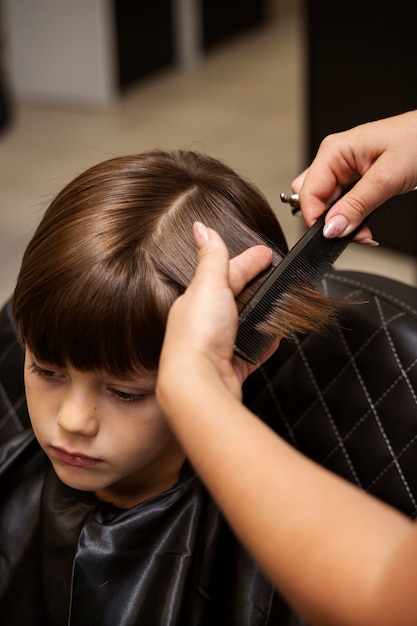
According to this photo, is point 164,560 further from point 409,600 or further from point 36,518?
point 409,600

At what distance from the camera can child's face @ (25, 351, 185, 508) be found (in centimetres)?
98

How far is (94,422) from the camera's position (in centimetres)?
97

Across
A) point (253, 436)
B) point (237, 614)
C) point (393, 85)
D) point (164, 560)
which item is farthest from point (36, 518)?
point (393, 85)

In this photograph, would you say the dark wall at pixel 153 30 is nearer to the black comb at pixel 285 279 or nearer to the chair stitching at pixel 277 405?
the chair stitching at pixel 277 405

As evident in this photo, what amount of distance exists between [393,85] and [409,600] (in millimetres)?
2434

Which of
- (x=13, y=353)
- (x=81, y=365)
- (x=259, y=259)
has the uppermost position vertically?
(x=259, y=259)

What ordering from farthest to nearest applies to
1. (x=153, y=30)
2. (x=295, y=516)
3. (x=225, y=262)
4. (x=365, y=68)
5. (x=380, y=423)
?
1. (x=153, y=30)
2. (x=365, y=68)
3. (x=380, y=423)
4. (x=225, y=262)
5. (x=295, y=516)

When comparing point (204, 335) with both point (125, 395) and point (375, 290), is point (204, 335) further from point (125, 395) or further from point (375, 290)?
point (375, 290)

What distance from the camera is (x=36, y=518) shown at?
1188mm

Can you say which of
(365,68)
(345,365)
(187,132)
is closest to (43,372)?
(345,365)

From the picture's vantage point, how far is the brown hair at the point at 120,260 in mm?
955

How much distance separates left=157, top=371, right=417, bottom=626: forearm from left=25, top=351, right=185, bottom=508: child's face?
0.29 metres

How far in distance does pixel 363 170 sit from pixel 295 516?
531 millimetres

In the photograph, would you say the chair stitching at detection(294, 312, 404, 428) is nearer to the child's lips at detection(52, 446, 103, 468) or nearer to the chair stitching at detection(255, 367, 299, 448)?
the chair stitching at detection(255, 367, 299, 448)
